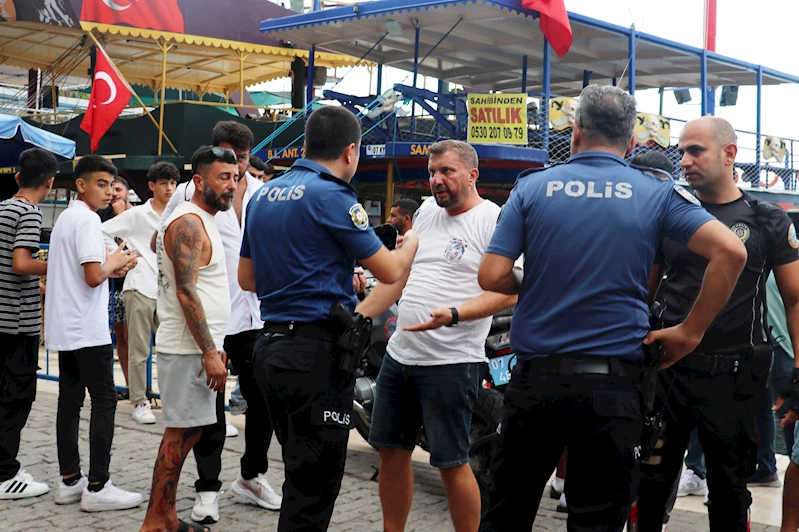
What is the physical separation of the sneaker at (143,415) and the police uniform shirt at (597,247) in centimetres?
476

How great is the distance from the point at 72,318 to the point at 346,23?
1091 centimetres

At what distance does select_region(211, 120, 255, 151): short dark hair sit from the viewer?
15.7 ft

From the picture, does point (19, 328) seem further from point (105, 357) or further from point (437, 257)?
point (437, 257)

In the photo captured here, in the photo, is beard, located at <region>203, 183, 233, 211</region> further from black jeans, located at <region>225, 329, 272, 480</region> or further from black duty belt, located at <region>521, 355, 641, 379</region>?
black duty belt, located at <region>521, 355, 641, 379</region>

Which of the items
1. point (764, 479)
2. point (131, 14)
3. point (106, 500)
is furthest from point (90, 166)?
point (131, 14)

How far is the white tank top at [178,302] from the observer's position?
4102 mm

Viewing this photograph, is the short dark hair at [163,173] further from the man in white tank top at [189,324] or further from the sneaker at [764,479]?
the sneaker at [764,479]

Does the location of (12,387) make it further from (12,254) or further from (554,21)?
(554,21)

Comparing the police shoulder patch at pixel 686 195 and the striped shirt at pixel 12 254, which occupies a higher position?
the police shoulder patch at pixel 686 195

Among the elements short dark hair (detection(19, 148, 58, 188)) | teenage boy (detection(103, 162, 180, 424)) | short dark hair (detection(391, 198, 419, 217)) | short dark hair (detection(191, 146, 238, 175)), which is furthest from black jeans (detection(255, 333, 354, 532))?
teenage boy (detection(103, 162, 180, 424))

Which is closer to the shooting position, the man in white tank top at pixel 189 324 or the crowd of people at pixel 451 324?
the crowd of people at pixel 451 324

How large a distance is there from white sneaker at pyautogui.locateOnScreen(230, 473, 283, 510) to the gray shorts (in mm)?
859

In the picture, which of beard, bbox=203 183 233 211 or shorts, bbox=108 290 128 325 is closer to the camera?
beard, bbox=203 183 233 211

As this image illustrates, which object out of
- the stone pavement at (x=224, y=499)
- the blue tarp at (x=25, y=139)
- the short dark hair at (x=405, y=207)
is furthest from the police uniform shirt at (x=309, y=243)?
the blue tarp at (x=25, y=139)
